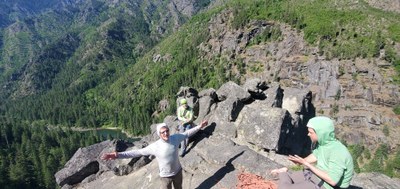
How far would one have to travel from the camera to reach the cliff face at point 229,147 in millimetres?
22047

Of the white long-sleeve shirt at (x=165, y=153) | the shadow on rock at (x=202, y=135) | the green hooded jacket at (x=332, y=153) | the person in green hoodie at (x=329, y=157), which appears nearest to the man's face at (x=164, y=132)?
the white long-sleeve shirt at (x=165, y=153)

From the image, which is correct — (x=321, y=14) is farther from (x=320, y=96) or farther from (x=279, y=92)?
(x=279, y=92)

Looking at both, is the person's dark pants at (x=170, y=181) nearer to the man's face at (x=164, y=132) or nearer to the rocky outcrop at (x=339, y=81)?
the man's face at (x=164, y=132)

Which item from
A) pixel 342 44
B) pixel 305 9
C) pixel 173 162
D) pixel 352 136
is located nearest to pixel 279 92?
pixel 173 162

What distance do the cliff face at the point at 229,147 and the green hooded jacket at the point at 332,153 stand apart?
7505mm

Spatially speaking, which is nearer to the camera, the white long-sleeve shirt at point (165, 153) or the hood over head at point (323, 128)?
the hood over head at point (323, 128)

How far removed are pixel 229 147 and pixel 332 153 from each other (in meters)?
14.1

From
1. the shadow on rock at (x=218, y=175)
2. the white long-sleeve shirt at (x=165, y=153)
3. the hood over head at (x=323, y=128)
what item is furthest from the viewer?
the shadow on rock at (x=218, y=175)

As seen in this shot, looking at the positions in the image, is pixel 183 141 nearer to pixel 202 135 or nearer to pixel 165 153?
pixel 202 135

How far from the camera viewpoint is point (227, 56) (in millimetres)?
192875

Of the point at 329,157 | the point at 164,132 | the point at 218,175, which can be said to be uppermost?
the point at 164,132

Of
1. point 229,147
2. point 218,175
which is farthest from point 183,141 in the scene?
point 218,175

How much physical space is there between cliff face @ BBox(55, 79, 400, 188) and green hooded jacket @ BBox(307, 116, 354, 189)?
7.50m

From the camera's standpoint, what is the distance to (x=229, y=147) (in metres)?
25.2
